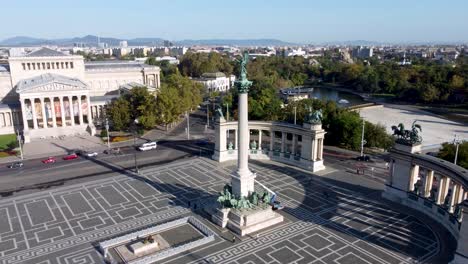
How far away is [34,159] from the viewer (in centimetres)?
6550

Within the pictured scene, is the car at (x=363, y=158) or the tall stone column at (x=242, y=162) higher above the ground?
the tall stone column at (x=242, y=162)

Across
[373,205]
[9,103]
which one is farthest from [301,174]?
[9,103]

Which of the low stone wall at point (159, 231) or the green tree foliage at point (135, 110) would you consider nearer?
the low stone wall at point (159, 231)

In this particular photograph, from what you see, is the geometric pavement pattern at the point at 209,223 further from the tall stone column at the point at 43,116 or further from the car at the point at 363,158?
the tall stone column at the point at 43,116

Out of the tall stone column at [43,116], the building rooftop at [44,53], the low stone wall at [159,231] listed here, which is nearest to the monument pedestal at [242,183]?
the low stone wall at [159,231]

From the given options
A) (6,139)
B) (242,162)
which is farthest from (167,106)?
(242,162)

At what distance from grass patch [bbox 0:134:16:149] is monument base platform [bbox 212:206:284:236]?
57.2m

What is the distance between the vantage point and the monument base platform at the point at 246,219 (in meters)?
37.7

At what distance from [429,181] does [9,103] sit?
92492mm

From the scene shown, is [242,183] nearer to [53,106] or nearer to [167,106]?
[167,106]

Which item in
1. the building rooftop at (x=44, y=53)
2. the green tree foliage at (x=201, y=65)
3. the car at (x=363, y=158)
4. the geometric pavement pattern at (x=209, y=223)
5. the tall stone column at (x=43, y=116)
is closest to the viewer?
the geometric pavement pattern at (x=209, y=223)

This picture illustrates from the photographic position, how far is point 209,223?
130 ft

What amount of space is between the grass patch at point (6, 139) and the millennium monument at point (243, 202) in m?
56.8

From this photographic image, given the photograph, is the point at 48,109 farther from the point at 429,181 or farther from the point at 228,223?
the point at 429,181
